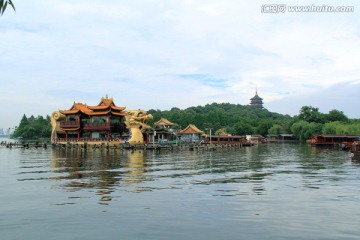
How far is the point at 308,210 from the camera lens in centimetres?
1466

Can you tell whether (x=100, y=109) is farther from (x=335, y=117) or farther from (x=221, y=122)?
(x=335, y=117)

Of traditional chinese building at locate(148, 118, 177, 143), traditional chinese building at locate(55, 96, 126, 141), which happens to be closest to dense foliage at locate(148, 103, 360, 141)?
traditional chinese building at locate(148, 118, 177, 143)

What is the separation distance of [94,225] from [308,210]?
822cm

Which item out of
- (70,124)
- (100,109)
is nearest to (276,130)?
(100,109)

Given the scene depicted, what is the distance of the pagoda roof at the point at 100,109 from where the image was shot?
68.0 m

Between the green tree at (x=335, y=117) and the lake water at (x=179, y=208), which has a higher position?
the green tree at (x=335, y=117)

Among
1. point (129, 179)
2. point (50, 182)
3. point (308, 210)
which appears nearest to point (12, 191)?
point (50, 182)

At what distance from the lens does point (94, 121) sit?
229ft

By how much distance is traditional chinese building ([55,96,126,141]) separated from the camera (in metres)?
68.4

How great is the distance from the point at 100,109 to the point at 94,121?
121 inches

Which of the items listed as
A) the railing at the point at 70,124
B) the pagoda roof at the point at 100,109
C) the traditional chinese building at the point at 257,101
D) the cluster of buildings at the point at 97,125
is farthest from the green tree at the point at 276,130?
the railing at the point at 70,124

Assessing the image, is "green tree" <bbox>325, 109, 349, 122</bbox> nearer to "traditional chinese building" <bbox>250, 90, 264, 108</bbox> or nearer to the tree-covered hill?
the tree-covered hill

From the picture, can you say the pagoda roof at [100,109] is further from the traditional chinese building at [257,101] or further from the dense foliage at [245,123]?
the traditional chinese building at [257,101]

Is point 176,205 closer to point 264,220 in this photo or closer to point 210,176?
point 264,220
